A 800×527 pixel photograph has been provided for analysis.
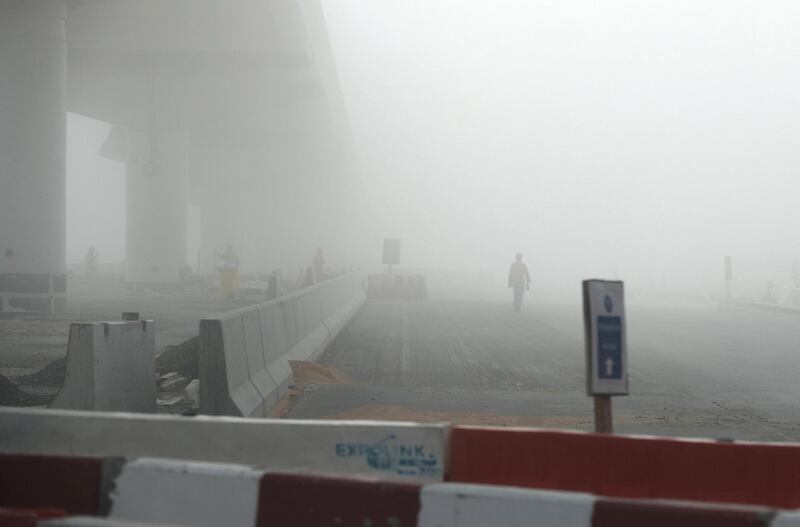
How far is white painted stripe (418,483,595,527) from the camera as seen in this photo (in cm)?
438

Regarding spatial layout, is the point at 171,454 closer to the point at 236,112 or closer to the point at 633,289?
the point at 236,112

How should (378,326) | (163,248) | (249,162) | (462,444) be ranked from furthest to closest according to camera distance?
1. (249,162)
2. (163,248)
3. (378,326)
4. (462,444)

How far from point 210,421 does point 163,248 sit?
42.2 meters

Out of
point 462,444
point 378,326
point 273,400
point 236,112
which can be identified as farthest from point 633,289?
point 462,444

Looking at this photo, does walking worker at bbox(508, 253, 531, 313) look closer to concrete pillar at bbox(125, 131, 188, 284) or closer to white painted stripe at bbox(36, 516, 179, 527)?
concrete pillar at bbox(125, 131, 188, 284)

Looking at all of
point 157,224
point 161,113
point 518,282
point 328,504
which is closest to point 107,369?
point 328,504

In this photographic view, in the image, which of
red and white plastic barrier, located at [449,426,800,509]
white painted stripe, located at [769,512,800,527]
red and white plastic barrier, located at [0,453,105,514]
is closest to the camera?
white painted stripe, located at [769,512,800,527]

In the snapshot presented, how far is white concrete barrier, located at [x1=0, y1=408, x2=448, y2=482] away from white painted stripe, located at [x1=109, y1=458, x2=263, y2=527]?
0.66m

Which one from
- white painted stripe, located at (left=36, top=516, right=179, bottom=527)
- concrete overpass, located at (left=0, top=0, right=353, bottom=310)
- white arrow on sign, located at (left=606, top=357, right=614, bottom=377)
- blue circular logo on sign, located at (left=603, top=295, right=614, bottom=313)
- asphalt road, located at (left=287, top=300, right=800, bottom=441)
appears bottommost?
asphalt road, located at (left=287, top=300, right=800, bottom=441)

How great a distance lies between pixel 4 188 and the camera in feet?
92.2

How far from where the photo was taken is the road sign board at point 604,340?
6.32 m

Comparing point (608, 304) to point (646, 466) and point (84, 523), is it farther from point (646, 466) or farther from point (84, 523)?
point (84, 523)

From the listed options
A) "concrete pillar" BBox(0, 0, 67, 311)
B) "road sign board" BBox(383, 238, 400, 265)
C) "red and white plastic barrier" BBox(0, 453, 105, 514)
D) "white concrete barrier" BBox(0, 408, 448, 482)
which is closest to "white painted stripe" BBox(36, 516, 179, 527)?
"red and white plastic barrier" BBox(0, 453, 105, 514)

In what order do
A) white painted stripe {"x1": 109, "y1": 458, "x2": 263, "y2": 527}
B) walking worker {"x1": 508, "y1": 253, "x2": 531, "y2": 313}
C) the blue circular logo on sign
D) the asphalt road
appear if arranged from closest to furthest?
white painted stripe {"x1": 109, "y1": 458, "x2": 263, "y2": 527}
the blue circular logo on sign
the asphalt road
walking worker {"x1": 508, "y1": 253, "x2": 531, "y2": 313}
